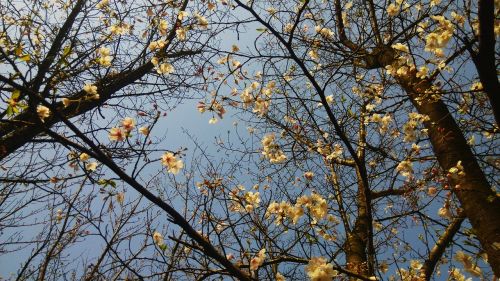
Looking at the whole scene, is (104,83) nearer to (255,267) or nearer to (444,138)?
(255,267)

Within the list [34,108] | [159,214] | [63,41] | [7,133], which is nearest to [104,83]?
[63,41]

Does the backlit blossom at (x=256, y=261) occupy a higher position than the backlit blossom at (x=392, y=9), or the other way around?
the backlit blossom at (x=392, y=9)

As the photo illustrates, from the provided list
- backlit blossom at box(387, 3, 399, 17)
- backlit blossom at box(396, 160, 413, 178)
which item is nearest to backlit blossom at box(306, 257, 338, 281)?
backlit blossom at box(396, 160, 413, 178)

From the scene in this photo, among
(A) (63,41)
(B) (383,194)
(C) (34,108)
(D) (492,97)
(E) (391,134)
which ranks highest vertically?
(A) (63,41)

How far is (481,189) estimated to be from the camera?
2676 mm

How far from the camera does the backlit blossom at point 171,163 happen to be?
2453 millimetres

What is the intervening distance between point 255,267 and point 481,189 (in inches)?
70.5

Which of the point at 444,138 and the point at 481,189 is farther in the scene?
the point at 444,138

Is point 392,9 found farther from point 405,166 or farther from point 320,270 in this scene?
point 320,270

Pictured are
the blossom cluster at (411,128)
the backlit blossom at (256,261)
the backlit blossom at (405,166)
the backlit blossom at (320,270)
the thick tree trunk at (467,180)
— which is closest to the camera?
the backlit blossom at (320,270)

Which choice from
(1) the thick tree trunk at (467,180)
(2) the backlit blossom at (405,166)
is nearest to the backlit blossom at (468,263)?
(1) the thick tree trunk at (467,180)

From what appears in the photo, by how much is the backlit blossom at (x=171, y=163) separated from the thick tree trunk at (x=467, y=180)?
5.28ft

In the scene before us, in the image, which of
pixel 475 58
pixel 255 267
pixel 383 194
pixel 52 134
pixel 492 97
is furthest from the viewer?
pixel 383 194

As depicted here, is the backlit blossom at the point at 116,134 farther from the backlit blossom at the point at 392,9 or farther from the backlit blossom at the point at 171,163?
the backlit blossom at the point at 392,9
